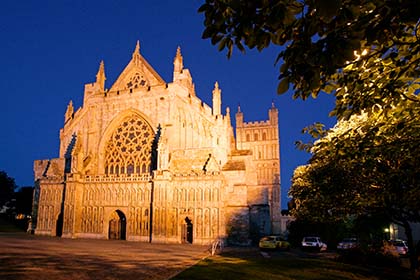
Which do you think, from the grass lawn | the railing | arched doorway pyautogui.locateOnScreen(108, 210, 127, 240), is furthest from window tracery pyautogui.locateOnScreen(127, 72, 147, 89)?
the grass lawn

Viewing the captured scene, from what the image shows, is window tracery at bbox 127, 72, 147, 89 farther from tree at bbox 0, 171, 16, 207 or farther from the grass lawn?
tree at bbox 0, 171, 16, 207

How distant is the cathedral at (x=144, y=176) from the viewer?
3128 cm

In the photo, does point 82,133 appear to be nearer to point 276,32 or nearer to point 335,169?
point 335,169

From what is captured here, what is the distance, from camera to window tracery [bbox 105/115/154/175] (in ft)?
117

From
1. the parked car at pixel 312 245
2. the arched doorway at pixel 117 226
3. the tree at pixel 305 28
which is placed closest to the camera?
the tree at pixel 305 28

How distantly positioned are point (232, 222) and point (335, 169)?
60.9 ft

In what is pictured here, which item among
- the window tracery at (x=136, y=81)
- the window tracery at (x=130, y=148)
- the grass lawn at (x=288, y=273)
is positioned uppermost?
the window tracery at (x=136, y=81)

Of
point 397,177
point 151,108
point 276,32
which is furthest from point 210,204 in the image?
point 276,32

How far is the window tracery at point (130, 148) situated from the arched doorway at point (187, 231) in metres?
7.19

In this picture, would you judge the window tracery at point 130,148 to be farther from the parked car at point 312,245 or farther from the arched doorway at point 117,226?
the parked car at point 312,245

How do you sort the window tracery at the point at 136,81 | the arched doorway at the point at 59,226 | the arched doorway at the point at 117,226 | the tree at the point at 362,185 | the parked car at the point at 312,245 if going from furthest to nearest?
the window tracery at the point at 136,81 < the arched doorway at the point at 59,226 < the arched doorway at the point at 117,226 < the parked car at the point at 312,245 < the tree at the point at 362,185

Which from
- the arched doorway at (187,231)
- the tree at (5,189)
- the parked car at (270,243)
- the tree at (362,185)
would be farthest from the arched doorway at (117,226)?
the tree at (5,189)

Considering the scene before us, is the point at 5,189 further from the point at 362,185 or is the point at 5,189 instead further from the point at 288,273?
the point at 362,185

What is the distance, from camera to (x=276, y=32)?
3869mm
